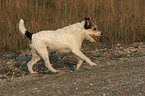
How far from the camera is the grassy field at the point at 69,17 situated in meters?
8.59

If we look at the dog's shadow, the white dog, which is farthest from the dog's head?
the dog's shadow

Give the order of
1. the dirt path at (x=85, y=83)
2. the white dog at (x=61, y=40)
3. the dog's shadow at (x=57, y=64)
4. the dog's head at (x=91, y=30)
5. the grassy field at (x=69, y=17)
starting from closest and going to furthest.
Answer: the dirt path at (x=85, y=83) → the white dog at (x=61, y=40) → the dog's head at (x=91, y=30) → the dog's shadow at (x=57, y=64) → the grassy field at (x=69, y=17)

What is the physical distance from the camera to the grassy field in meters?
8.59

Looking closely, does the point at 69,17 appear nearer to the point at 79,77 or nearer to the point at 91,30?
the point at 91,30

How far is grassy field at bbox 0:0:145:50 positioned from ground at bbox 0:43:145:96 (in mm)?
974

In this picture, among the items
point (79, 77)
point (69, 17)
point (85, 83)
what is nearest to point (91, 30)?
point (79, 77)

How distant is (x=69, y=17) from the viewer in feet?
29.8

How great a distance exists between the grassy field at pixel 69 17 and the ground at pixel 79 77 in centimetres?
97

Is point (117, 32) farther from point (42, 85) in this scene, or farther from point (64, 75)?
point (42, 85)

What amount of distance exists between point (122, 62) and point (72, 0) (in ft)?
12.5

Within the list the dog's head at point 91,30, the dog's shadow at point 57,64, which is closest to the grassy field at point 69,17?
the dog's shadow at point 57,64

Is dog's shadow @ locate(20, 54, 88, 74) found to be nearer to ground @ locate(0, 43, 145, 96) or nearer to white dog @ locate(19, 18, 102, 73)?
ground @ locate(0, 43, 145, 96)

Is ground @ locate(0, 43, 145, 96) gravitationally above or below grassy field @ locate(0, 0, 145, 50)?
below

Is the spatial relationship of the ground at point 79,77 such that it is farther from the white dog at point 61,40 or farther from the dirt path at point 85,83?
the white dog at point 61,40
